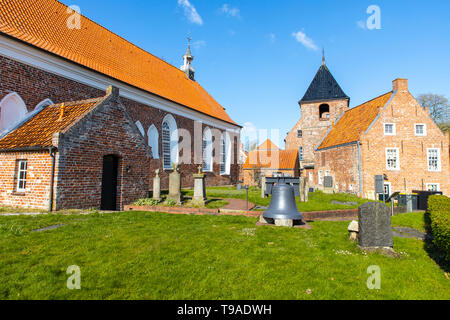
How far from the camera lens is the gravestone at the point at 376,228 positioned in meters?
5.20

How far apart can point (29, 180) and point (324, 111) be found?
35.1 metres

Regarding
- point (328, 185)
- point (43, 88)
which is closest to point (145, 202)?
point (43, 88)

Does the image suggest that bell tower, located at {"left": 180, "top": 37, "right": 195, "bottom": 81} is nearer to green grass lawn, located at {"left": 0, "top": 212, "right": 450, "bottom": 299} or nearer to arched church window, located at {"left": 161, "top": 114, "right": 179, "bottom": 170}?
arched church window, located at {"left": 161, "top": 114, "right": 179, "bottom": 170}

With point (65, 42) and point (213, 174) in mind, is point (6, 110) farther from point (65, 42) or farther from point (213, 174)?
point (213, 174)

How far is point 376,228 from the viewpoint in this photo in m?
5.24

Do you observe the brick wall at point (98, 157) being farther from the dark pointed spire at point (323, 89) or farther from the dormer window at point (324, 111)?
the dormer window at point (324, 111)

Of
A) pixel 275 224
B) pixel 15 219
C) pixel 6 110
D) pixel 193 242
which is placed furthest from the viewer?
pixel 6 110

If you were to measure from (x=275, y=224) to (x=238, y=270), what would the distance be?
3.72 metres

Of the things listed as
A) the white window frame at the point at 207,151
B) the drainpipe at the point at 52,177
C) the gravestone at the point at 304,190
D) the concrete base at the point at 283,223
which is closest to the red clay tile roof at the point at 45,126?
the drainpipe at the point at 52,177

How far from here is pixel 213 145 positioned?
27.5 meters

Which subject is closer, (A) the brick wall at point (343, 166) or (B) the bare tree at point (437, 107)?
(A) the brick wall at point (343, 166)

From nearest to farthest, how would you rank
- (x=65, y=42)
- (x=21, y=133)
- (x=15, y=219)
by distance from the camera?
(x=15, y=219) < (x=21, y=133) < (x=65, y=42)

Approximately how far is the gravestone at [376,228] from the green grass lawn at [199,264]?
1.09 feet
